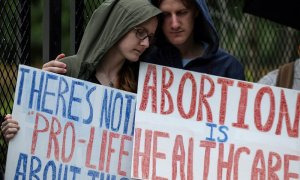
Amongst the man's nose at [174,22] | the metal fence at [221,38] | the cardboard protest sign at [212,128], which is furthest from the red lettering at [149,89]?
the metal fence at [221,38]

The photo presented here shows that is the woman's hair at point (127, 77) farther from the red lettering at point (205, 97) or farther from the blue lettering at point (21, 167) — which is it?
the blue lettering at point (21, 167)

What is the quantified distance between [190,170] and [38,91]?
80 cm

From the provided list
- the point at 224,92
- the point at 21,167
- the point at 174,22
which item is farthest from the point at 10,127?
the point at 224,92

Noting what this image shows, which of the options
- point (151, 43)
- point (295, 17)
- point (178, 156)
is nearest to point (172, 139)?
point (178, 156)

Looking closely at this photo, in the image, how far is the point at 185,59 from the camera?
574 centimetres

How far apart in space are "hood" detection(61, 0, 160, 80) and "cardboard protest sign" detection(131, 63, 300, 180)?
23 centimetres

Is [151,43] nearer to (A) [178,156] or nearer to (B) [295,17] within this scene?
(A) [178,156]

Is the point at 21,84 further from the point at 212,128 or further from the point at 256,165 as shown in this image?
the point at 256,165

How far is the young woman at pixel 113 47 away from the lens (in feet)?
17.5

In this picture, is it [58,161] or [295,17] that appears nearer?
[58,161]

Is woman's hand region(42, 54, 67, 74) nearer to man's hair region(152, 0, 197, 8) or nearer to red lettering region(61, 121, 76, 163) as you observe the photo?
red lettering region(61, 121, 76, 163)

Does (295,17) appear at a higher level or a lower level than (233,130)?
higher

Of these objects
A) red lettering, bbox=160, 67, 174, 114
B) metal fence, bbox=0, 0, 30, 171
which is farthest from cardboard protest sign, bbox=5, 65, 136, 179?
metal fence, bbox=0, 0, 30, 171

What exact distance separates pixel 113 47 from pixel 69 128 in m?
0.43
